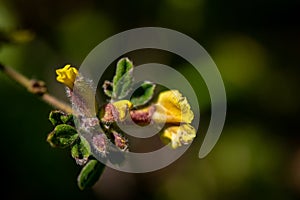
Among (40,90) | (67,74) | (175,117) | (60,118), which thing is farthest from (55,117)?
(40,90)

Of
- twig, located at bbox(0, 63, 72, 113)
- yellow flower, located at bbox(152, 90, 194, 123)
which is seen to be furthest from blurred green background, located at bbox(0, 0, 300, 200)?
yellow flower, located at bbox(152, 90, 194, 123)

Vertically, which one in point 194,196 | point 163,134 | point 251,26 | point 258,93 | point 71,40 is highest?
point 251,26

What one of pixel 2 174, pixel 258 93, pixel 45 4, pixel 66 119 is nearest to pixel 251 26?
pixel 258 93

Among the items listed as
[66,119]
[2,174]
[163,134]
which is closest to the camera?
[66,119]

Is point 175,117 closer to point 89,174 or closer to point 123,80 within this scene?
point 123,80

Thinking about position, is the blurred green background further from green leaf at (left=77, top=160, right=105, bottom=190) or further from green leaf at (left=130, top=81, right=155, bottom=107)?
green leaf at (left=77, top=160, right=105, bottom=190)

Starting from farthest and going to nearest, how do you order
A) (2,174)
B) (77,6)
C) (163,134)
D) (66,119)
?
(77,6)
(2,174)
(163,134)
(66,119)

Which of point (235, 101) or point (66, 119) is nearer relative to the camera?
point (66, 119)

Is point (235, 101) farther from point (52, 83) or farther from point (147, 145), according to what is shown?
point (52, 83)
